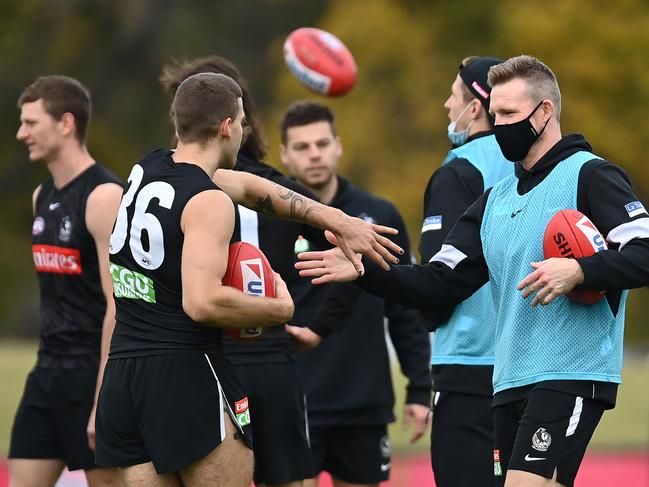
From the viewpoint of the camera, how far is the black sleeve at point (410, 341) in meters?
8.41

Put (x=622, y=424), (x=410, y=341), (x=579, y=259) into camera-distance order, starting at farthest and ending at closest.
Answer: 1. (x=622, y=424)
2. (x=410, y=341)
3. (x=579, y=259)

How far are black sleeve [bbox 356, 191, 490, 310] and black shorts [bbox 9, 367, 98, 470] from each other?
2111mm

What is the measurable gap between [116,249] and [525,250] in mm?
1802

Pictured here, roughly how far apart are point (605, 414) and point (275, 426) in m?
9.23

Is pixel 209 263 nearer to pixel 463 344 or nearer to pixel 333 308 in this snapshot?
pixel 463 344

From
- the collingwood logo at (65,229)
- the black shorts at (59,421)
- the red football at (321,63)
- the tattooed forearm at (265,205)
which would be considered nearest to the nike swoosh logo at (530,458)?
the tattooed forearm at (265,205)

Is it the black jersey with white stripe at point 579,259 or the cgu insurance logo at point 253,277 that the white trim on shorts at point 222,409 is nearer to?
the cgu insurance logo at point 253,277

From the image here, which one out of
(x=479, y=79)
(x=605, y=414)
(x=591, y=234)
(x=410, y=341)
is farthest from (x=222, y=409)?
(x=605, y=414)

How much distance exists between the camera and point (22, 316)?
34.3 metres

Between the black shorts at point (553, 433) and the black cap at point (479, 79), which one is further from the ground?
the black cap at point (479, 79)

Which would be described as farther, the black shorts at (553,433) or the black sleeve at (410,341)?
the black sleeve at (410,341)

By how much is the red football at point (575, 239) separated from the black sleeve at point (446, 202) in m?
1.14

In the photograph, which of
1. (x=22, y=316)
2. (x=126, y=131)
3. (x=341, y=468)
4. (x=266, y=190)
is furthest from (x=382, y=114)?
(x=266, y=190)

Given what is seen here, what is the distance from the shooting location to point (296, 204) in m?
6.14
